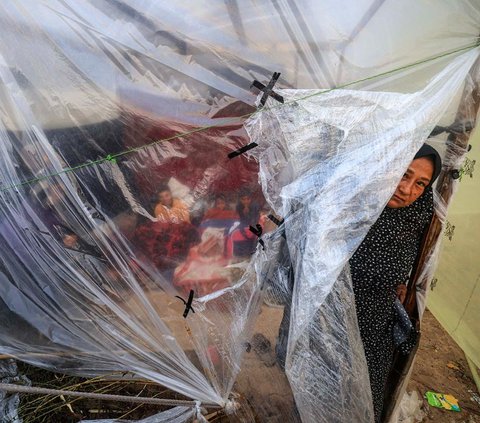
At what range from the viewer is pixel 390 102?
4.05ft

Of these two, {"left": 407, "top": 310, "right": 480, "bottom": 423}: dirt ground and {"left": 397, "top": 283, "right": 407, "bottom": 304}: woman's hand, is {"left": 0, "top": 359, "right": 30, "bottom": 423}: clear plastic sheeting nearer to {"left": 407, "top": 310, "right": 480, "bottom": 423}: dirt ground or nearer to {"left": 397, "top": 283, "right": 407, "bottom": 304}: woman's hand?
{"left": 397, "top": 283, "right": 407, "bottom": 304}: woman's hand

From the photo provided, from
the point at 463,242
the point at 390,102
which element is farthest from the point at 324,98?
the point at 463,242

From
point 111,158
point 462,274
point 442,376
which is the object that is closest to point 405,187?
point 111,158

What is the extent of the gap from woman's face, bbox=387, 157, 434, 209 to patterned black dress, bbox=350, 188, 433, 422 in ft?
0.18

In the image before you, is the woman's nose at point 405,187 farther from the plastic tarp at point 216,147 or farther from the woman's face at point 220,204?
the woman's face at point 220,204

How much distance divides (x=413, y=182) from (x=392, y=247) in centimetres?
25

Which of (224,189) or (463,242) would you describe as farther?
(463,242)

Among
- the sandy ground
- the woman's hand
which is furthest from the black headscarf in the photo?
the sandy ground

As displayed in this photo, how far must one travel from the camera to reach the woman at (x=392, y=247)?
1366mm

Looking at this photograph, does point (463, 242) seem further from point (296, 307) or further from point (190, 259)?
point (190, 259)

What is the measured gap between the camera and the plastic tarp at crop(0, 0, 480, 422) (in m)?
1.23

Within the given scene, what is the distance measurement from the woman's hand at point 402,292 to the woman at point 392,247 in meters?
0.09

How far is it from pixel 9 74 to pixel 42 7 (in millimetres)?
230

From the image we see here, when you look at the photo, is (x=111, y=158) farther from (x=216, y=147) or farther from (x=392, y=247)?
(x=392, y=247)
